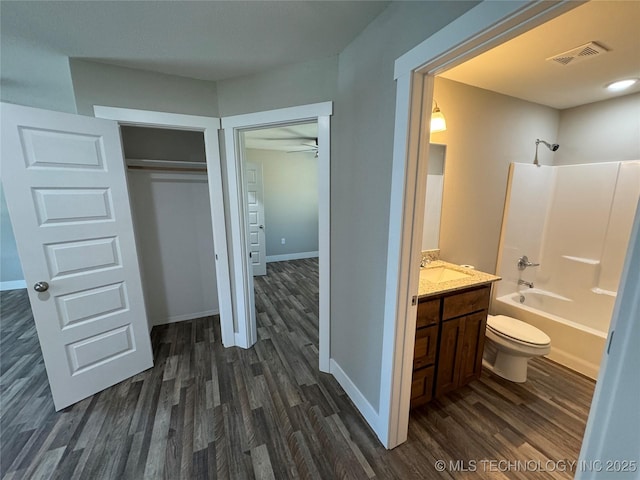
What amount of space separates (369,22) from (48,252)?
95.9 inches

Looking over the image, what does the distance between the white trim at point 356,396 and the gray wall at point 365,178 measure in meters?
0.04

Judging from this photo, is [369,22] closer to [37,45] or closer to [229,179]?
[229,179]

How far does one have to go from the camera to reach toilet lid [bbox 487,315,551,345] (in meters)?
1.96

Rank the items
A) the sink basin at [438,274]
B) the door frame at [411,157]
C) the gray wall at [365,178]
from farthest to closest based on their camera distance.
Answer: the sink basin at [438,274] → the gray wall at [365,178] → the door frame at [411,157]

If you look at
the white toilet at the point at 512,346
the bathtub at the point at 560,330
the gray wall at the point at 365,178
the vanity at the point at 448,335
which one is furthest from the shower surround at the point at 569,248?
the gray wall at the point at 365,178

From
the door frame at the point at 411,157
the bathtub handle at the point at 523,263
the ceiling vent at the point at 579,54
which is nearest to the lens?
the door frame at the point at 411,157

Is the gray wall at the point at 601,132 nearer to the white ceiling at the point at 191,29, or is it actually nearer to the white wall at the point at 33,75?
the white ceiling at the point at 191,29

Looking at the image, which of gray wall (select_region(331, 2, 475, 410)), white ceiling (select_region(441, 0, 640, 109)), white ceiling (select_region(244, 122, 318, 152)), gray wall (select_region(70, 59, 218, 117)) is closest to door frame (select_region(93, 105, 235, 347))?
gray wall (select_region(70, 59, 218, 117))

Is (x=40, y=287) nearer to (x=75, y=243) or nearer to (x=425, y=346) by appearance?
(x=75, y=243)

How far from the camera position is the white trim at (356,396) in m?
1.65

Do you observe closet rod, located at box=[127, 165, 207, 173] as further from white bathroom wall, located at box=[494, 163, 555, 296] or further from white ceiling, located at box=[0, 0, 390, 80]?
white bathroom wall, located at box=[494, 163, 555, 296]

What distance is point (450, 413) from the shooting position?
1.80 meters

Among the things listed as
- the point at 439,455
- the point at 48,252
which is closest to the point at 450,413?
the point at 439,455

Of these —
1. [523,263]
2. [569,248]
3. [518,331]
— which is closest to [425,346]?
[518,331]
